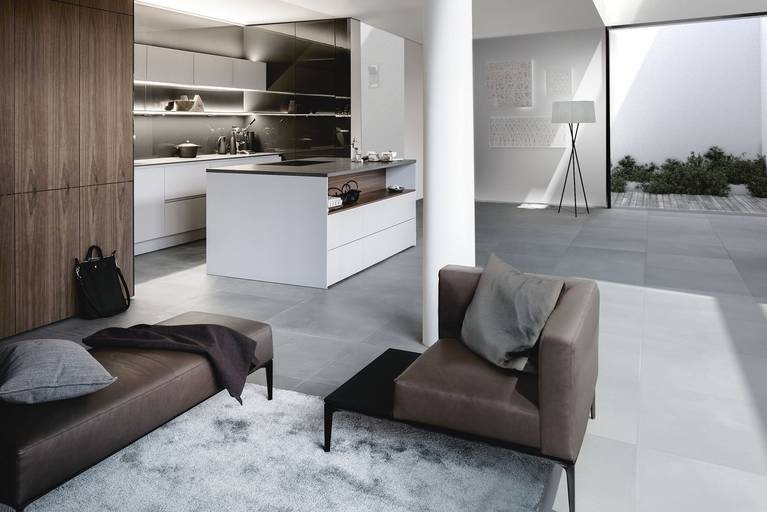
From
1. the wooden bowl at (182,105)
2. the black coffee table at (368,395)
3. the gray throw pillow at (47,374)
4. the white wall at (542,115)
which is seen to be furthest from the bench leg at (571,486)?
the white wall at (542,115)

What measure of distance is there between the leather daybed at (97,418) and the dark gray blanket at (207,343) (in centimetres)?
3

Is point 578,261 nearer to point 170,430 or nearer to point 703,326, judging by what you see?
point 703,326

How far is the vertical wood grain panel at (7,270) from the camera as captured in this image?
4.11m

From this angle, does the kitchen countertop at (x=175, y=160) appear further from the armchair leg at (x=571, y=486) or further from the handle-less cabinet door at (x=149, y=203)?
the armchair leg at (x=571, y=486)

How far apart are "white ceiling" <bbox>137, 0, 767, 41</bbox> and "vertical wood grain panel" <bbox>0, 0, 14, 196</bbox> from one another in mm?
3656

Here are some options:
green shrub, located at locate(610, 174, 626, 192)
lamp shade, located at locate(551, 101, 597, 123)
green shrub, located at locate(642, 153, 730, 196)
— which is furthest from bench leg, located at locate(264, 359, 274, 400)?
green shrub, located at locate(642, 153, 730, 196)

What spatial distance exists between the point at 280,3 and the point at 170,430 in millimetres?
6222

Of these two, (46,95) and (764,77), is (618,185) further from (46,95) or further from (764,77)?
(46,95)

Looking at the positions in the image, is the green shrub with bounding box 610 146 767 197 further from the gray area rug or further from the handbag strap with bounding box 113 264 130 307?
the gray area rug

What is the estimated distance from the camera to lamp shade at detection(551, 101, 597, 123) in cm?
977

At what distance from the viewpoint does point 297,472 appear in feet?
8.46

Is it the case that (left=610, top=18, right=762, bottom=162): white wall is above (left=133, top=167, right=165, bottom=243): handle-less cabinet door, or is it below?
above

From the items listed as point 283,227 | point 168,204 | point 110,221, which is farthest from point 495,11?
point 110,221

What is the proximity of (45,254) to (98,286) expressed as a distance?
435 mm
